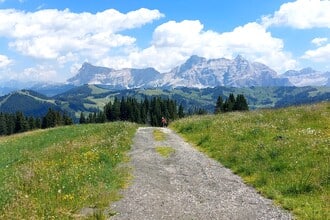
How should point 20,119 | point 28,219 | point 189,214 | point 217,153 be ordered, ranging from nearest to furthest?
point 28,219, point 189,214, point 217,153, point 20,119

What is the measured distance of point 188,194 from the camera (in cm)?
1664

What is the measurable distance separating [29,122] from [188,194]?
149934 millimetres

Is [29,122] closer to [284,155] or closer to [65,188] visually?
[284,155]

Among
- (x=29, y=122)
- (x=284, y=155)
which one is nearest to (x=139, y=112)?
(x=29, y=122)

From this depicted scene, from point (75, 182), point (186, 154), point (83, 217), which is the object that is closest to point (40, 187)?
point (75, 182)

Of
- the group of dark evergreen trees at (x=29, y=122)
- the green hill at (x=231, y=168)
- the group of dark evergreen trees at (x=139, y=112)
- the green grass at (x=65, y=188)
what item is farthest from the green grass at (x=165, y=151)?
the group of dark evergreen trees at (x=29, y=122)

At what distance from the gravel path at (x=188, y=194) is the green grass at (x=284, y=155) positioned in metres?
0.74

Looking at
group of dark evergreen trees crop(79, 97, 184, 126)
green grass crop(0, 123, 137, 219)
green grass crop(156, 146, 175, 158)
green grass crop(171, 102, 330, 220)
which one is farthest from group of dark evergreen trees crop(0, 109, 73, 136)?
green grass crop(0, 123, 137, 219)

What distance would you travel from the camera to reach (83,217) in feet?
44.9

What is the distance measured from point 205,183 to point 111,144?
11.6 meters

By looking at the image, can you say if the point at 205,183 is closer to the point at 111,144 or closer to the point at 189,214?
the point at 189,214

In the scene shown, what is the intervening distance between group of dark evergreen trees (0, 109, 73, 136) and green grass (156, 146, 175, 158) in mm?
122746

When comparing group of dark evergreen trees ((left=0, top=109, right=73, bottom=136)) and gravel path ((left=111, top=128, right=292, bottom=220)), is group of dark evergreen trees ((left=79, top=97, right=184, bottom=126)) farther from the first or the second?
gravel path ((left=111, top=128, right=292, bottom=220))

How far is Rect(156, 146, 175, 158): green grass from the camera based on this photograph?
26188 mm
